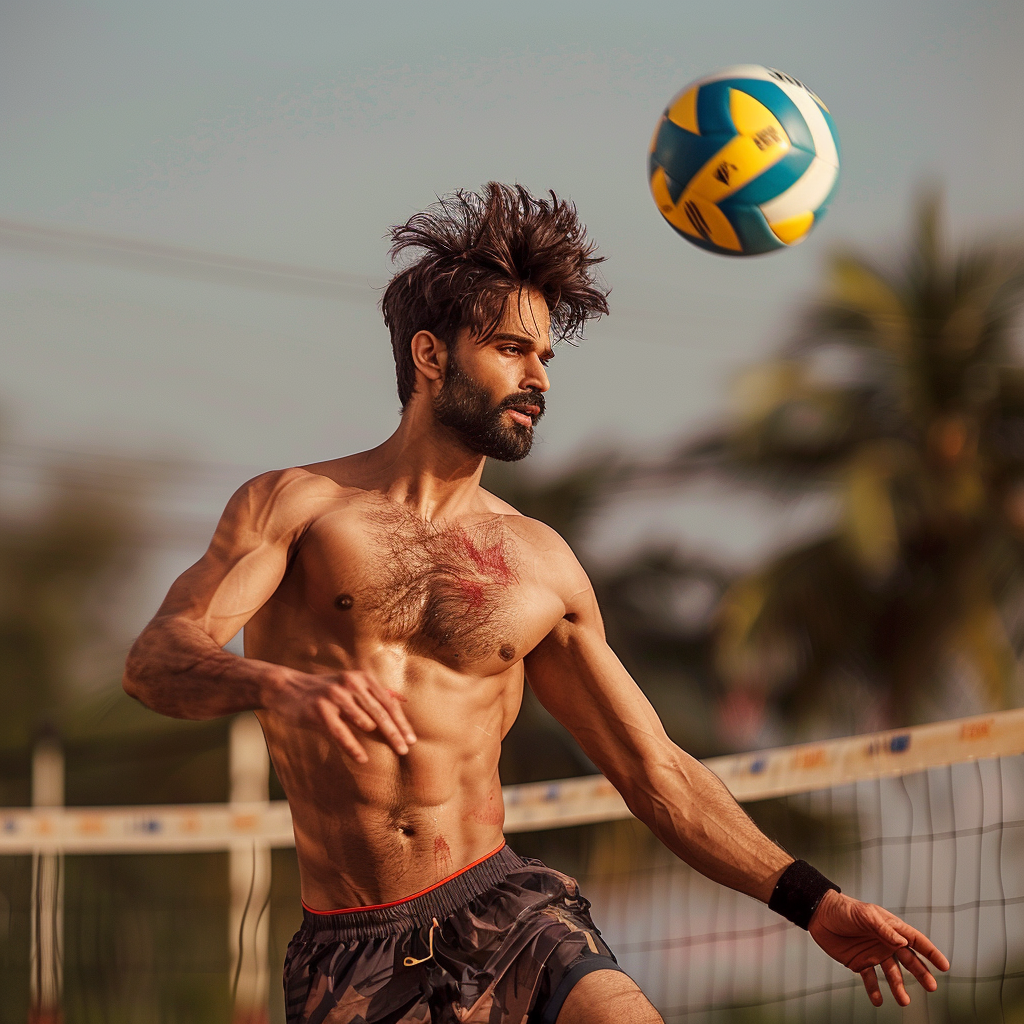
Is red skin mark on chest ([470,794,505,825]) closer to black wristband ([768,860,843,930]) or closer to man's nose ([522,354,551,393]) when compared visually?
black wristband ([768,860,843,930])

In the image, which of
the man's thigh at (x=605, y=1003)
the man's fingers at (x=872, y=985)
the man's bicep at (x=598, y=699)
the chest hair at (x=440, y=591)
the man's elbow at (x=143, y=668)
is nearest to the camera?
the man's elbow at (x=143, y=668)

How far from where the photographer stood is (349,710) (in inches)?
104

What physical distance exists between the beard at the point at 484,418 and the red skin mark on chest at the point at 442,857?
3.73ft

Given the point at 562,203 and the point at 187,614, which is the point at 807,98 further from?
the point at 187,614

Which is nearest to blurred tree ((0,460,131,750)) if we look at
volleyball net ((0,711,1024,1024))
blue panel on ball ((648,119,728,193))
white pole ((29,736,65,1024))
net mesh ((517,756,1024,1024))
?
white pole ((29,736,65,1024))

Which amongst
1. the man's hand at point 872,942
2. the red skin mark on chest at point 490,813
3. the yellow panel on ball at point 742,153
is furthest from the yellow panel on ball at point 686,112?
the man's hand at point 872,942

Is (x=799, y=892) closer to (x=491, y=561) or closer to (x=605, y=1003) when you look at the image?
(x=605, y=1003)

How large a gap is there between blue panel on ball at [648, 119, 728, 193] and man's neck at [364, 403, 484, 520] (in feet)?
5.66

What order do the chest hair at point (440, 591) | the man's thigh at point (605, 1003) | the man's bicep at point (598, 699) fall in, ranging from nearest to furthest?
the man's thigh at point (605, 1003)
the chest hair at point (440, 591)
the man's bicep at point (598, 699)

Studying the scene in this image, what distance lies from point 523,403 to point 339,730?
5.19 feet

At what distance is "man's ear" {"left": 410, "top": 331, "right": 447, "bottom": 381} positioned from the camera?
4094mm

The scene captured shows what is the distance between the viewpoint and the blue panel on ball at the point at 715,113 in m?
5.02

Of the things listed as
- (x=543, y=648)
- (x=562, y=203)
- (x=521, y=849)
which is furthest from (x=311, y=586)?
(x=521, y=849)

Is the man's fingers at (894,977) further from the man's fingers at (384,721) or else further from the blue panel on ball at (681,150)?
the blue panel on ball at (681,150)
